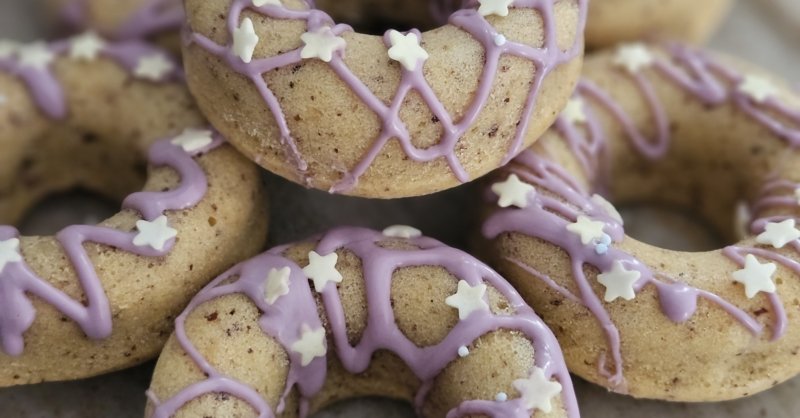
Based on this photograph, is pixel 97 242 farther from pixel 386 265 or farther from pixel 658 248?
pixel 658 248

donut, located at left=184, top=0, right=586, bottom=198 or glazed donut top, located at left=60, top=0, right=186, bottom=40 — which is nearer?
donut, located at left=184, top=0, right=586, bottom=198

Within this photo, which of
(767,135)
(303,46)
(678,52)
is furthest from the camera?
(678,52)

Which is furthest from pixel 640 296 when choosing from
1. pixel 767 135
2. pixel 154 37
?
pixel 154 37

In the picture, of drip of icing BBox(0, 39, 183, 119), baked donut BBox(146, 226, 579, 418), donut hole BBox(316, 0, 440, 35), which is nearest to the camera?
baked donut BBox(146, 226, 579, 418)

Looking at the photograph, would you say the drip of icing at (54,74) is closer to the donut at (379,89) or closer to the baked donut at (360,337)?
the donut at (379,89)

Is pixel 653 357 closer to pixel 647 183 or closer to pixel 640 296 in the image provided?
pixel 640 296

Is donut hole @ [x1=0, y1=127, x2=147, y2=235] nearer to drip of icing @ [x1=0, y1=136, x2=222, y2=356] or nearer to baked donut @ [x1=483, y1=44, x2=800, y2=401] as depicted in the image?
drip of icing @ [x1=0, y1=136, x2=222, y2=356]

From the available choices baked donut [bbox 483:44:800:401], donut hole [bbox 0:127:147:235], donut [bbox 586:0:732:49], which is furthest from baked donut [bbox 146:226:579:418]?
donut [bbox 586:0:732:49]
